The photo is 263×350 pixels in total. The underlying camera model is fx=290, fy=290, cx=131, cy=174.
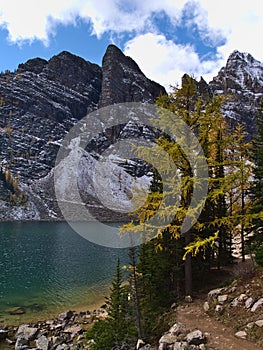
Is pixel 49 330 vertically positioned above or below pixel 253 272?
below

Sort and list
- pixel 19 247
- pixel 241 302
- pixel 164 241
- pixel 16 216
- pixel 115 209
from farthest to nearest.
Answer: pixel 115 209, pixel 16 216, pixel 19 247, pixel 164 241, pixel 241 302

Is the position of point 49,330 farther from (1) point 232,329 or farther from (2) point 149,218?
(1) point 232,329

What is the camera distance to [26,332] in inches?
838

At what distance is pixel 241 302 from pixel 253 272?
294cm

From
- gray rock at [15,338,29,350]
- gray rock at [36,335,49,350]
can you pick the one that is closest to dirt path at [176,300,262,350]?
gray rock at [36,335,49,350]

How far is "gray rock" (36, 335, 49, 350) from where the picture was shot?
18.7 meters

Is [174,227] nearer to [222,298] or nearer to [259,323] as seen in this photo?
[222,298]

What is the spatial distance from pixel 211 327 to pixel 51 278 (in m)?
31.8

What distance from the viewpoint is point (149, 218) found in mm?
15141

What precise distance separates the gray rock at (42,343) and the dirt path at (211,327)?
32.2ft

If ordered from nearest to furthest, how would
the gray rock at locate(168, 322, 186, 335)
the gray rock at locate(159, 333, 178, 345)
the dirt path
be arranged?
Result: the dirt path, the gray rock at locate(159, 333, 178, 345), the gray rock at locate(168, 322, 186, 335)

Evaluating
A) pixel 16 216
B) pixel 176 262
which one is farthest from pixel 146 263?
pixel 16 216

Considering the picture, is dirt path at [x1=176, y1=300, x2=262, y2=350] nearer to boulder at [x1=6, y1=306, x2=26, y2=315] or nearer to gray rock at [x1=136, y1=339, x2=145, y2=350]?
gray rock at [x1=136, y1=339, x2=145, y2=350]

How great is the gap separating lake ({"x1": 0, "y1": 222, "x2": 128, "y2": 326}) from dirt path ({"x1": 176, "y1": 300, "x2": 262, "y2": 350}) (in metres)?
16.8
